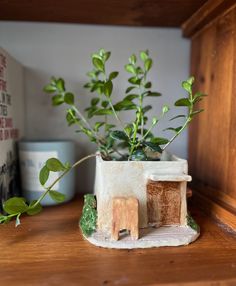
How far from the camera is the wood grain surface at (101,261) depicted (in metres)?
0.37

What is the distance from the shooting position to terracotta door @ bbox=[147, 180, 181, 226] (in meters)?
0.50

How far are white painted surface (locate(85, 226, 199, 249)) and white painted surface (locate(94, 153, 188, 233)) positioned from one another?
0.8 inches

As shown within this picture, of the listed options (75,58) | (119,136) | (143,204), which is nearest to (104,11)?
(75,58)

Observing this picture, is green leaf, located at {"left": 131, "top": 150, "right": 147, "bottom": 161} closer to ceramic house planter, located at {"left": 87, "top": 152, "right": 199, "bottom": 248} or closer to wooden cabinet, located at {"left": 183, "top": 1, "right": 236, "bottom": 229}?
ceramic house planter, located at {"left": 87, "top": 152, "right": 199, "bottom": 248}

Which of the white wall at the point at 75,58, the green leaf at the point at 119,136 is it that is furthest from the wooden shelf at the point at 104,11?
the green leaf at the point at 119,136

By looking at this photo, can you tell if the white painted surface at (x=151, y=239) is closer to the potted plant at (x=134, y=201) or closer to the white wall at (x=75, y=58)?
the potted plant at (x=134, y=201)

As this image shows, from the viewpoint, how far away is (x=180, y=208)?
0.52m

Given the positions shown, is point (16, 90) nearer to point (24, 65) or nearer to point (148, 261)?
point (24, 65)

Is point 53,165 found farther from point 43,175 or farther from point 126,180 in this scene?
point 126,180

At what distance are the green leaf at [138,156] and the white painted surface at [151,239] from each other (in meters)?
0.13

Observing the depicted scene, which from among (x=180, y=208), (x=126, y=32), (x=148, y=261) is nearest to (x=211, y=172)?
(x=180, y=208)

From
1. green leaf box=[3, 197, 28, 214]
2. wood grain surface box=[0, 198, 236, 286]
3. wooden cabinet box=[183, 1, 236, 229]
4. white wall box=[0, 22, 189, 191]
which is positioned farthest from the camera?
white wall box=[0, 22, 189, 191]

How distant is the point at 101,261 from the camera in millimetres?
412

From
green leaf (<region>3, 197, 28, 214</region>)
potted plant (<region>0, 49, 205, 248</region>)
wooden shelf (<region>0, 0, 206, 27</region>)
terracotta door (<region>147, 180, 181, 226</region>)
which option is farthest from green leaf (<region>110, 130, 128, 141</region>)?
wooden shelf (<region>0, 0, 206, 27</region>)
